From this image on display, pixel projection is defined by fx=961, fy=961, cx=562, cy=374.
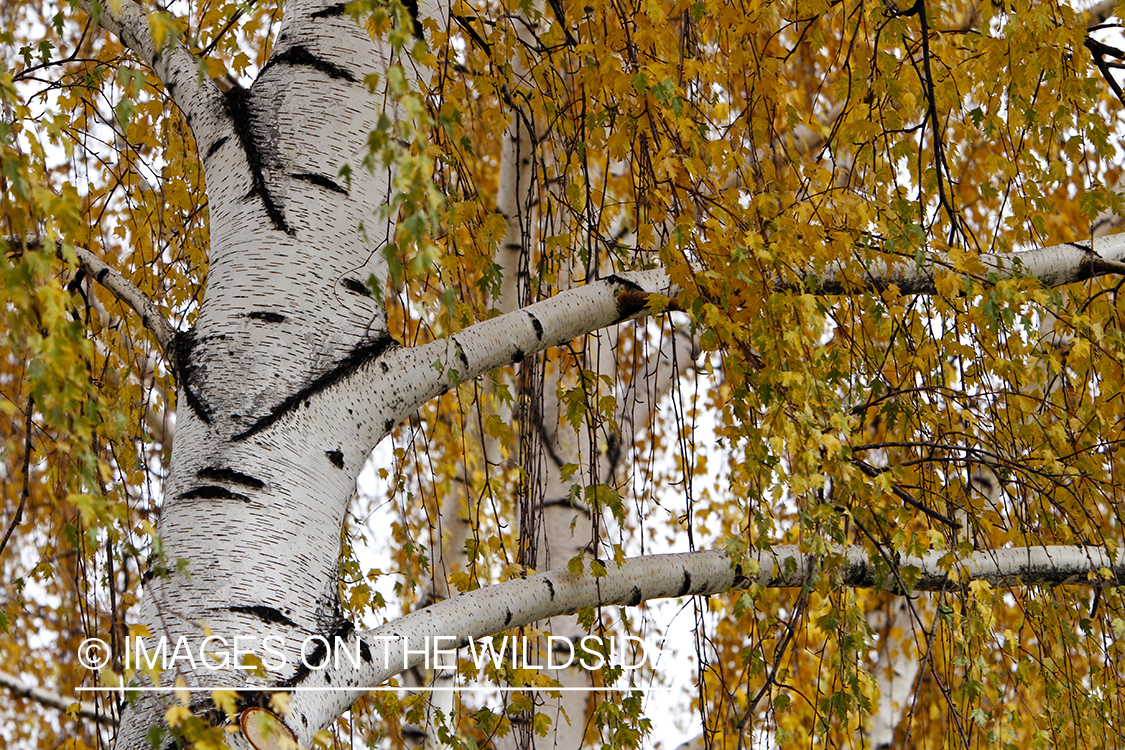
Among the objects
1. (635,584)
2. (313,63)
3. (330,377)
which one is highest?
(313,63)

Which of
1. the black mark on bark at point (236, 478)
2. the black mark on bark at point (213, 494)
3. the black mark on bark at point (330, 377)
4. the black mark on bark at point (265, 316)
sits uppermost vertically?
the black mark on bark at point (265, 316)

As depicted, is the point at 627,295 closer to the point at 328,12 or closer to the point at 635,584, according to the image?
the point at 635,584

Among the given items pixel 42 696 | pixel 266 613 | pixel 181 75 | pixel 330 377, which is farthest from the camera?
pixel 42 696

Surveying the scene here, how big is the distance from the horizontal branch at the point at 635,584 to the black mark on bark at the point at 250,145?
628mm

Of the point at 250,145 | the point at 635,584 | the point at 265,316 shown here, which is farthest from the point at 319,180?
the point at 635,584

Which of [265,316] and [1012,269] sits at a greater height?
[1012,269]

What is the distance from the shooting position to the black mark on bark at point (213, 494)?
4.15 ft

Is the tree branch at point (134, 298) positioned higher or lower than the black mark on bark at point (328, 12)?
lower

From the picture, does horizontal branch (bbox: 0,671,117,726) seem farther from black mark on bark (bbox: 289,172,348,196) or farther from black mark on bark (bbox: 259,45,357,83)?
black mark on bark (bbox: 259,45,357,83)

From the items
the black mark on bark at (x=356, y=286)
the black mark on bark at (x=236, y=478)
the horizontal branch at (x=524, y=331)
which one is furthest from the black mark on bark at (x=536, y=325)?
the black mark on bark at (x=236, y=478)

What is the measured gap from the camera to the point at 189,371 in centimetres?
139

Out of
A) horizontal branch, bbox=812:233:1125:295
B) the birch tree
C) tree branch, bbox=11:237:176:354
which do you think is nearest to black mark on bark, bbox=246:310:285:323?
the birch tree

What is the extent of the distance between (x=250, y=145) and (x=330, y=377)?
1.36 ft

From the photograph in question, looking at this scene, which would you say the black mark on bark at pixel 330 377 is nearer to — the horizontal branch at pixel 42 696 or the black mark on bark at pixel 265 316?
the black mark on bark at pixel 265 316
